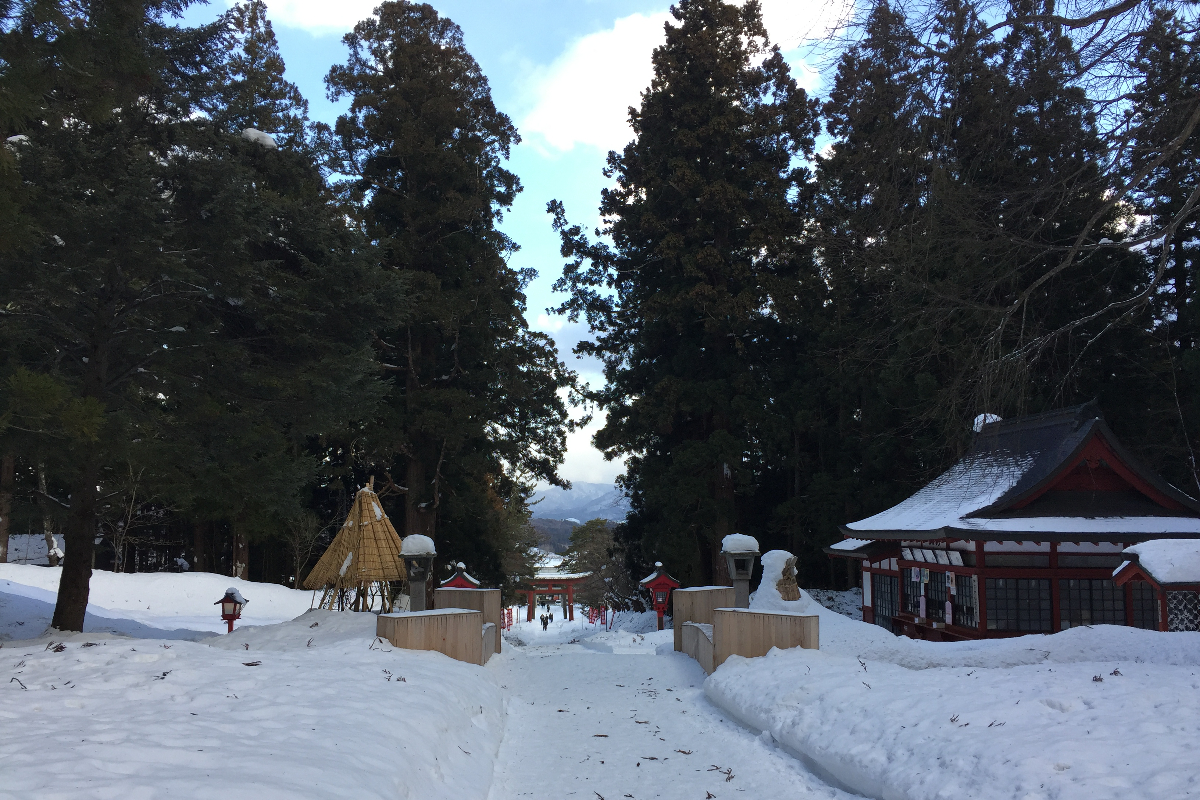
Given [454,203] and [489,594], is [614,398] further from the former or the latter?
[489,594]

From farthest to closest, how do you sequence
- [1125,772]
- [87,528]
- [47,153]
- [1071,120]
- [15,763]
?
[87,528], [47,153], [1071,120], [1125,772], [15,763]

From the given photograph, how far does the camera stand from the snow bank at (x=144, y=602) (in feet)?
53.1

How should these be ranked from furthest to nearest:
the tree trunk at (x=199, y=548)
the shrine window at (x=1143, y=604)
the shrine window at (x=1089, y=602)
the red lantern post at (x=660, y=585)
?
the tree trunk at (x=199, y=548) → the red lantern post at (x=660, y=585) → the shrine window at (x=1089, y=602) → the shrine window at (x=1143, y=604)

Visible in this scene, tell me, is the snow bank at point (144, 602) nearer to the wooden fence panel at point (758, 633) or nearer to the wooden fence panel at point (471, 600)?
the wooden fence panel at point (471, 600)

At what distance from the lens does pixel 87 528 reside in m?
12.3

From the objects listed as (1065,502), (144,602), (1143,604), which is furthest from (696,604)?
(144,602)

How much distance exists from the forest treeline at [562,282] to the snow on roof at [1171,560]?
105 inches

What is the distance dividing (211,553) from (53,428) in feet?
82.5

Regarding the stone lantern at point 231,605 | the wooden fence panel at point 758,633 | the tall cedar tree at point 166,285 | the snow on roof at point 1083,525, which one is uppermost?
the tall cedar tree at point 166,285

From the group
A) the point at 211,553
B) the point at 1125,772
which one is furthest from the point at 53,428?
the point at 211,553

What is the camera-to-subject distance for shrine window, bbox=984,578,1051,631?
16.0 meters

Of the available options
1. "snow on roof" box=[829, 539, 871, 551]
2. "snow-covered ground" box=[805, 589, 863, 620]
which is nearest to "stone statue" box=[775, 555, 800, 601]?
"snow on roof" box=[829, 539, 871, 551]

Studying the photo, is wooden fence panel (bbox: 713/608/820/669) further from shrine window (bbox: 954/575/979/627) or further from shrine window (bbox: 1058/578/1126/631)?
shrine window (bbox: 1058/578/1126/631)

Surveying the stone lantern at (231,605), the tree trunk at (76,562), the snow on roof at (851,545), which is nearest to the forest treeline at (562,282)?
the tree trunk at (76,562)
